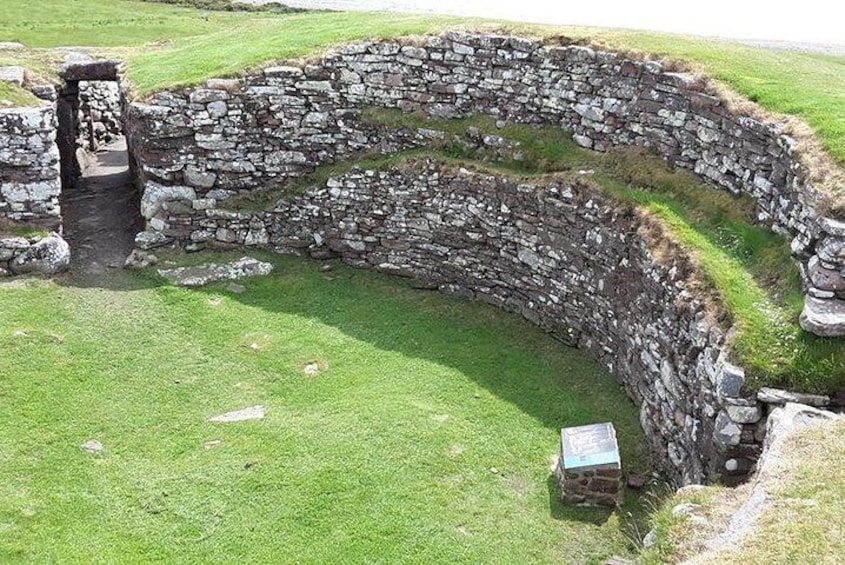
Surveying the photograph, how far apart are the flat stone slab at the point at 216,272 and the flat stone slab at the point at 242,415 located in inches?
165

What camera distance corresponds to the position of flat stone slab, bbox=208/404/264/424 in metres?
12.4

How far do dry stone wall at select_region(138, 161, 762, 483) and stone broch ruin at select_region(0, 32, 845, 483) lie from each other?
0.03 metres

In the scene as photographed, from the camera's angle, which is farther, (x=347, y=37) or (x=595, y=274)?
(x=347, y=37)

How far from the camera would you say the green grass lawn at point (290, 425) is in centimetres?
1018

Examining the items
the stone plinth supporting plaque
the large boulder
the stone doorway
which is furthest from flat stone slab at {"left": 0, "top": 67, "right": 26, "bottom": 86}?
the stone plinth supporting plaque

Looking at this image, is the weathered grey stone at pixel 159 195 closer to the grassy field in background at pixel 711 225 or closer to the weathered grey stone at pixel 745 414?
the grassy field in background at pixel 711 225

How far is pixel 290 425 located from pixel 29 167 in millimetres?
8141

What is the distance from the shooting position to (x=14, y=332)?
1407 cm

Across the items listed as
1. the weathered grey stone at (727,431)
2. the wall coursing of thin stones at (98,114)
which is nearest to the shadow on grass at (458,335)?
the weathered grey stone at (727,431)

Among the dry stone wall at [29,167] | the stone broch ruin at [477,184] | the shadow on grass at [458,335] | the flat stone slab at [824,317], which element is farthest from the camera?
the dry stone wall at [29,167]

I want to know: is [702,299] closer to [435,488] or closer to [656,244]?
[656,244]

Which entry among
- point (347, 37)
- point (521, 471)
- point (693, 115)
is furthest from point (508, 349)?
point (347, 37)

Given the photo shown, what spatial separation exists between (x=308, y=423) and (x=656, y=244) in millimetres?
5799

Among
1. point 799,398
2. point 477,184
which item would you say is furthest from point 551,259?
point 799,398
